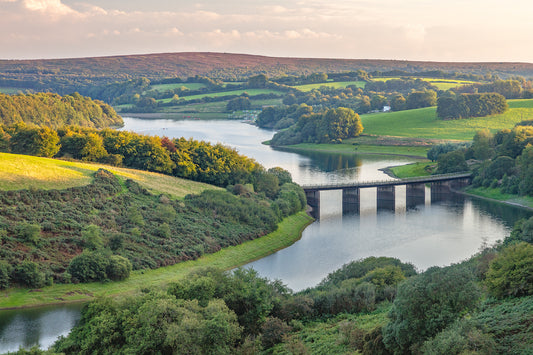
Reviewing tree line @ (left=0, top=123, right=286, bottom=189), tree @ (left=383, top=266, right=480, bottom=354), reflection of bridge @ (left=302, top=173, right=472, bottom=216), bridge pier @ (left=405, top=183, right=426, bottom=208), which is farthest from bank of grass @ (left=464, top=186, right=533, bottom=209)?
tree @ (left=383, top=266, right=480, bottom=354)

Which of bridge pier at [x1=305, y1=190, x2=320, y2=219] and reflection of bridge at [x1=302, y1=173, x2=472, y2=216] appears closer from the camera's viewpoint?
bridge pier at [x1=305, y1=190, x2=320, y2=219]

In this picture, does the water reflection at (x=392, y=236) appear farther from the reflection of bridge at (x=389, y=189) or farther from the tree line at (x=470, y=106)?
the tree line at (x=470, y=106)

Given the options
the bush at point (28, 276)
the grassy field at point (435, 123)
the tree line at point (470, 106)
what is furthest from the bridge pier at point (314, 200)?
the tree line at point (470, 106)

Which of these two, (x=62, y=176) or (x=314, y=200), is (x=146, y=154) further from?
(x=314, y=200)

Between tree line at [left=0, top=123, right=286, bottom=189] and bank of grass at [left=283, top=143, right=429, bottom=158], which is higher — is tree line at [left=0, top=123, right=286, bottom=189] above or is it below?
above

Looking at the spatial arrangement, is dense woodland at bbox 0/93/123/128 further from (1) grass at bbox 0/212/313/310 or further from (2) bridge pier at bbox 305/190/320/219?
(1) grass at bbox 0/212/313/310

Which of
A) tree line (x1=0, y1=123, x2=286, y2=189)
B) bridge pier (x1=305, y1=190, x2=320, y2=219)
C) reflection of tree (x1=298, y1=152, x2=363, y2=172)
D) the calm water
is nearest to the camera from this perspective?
the calm water

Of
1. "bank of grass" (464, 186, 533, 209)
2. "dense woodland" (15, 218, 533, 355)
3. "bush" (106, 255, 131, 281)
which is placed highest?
"dense woodland" (15, 218, 533, 355)

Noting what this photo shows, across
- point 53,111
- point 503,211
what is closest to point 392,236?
point 503,211

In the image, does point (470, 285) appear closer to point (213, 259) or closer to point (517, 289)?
point (517, 289)
